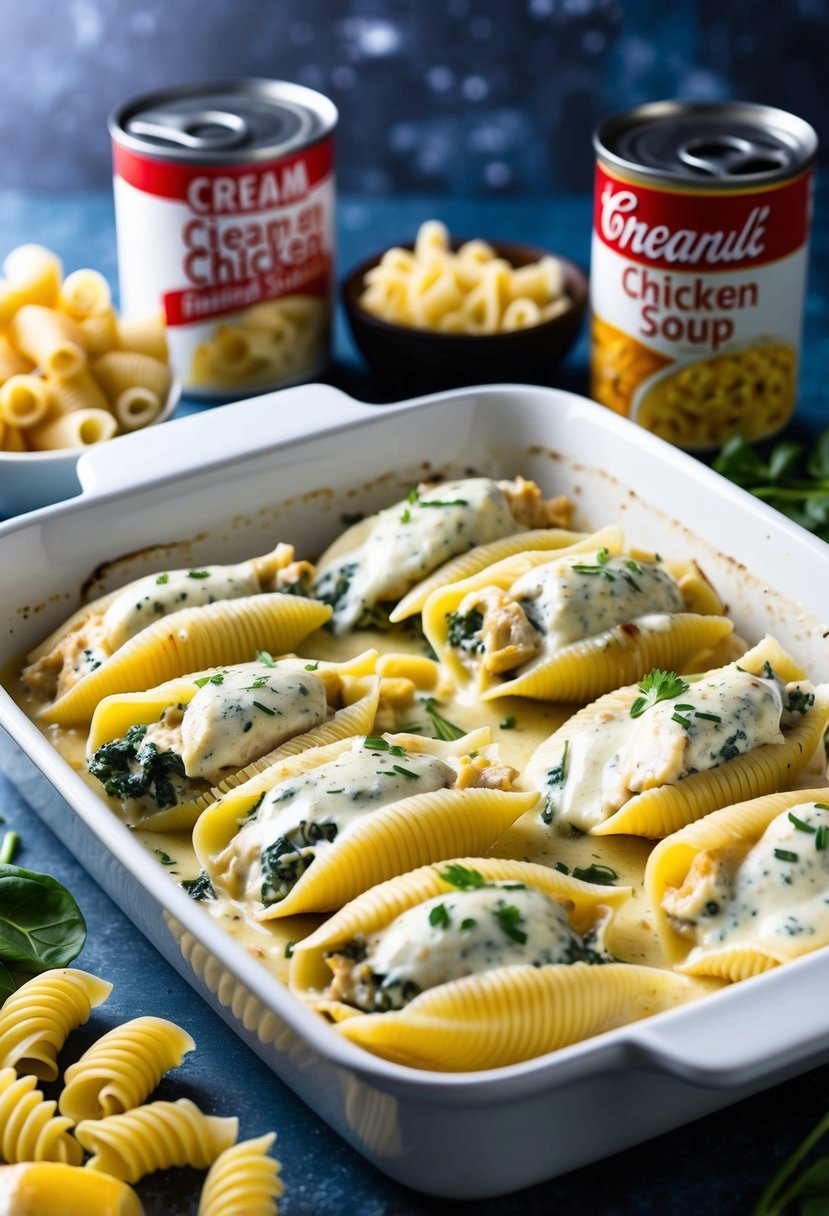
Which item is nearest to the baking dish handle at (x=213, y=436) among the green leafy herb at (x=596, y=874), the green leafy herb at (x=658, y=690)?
the green leafy herb at (x=658, y=690)

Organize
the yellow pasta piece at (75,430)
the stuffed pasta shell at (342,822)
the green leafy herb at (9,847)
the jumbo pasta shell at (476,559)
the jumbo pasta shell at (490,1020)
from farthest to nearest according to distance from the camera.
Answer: the yellow pasta piece at (75,430) → the jumbo pasta shell at (476,559) → the green leafy herb at (9,847) → the stuffed pasta shell at (342,822) → the jumbo pasta shell at (490,1020)

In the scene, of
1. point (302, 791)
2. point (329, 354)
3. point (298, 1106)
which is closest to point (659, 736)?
point (302, 791)

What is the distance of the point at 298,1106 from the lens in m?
2.06

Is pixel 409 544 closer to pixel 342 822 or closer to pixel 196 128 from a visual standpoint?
pixel 342 822

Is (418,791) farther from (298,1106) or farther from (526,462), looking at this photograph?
(526,462)

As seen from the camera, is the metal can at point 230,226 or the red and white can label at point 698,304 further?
the metal can at point 230,226

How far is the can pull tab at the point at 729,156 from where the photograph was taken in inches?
124

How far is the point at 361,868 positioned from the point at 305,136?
1931 millimetres

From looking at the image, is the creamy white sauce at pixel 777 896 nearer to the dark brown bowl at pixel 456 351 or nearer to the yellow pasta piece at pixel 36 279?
the dark brown bowl at pixel 456 351

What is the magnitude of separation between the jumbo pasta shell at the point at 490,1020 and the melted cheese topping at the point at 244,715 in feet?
1.94

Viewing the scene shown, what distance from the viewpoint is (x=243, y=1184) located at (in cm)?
181

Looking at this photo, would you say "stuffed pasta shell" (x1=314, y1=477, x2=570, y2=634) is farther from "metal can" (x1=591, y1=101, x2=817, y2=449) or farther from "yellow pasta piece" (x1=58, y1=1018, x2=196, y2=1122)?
"yellow pasta piece" (x1=58, y1=1018, x2=196, y2=1122)

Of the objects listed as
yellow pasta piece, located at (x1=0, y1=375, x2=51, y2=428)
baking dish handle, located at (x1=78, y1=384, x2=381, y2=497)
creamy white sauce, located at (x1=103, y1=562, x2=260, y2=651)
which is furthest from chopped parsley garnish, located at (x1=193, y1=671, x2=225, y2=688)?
yellow pasta piece, located at (x1=0, y1=375, x2=51, y2=428)

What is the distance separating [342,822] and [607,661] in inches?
23.6
